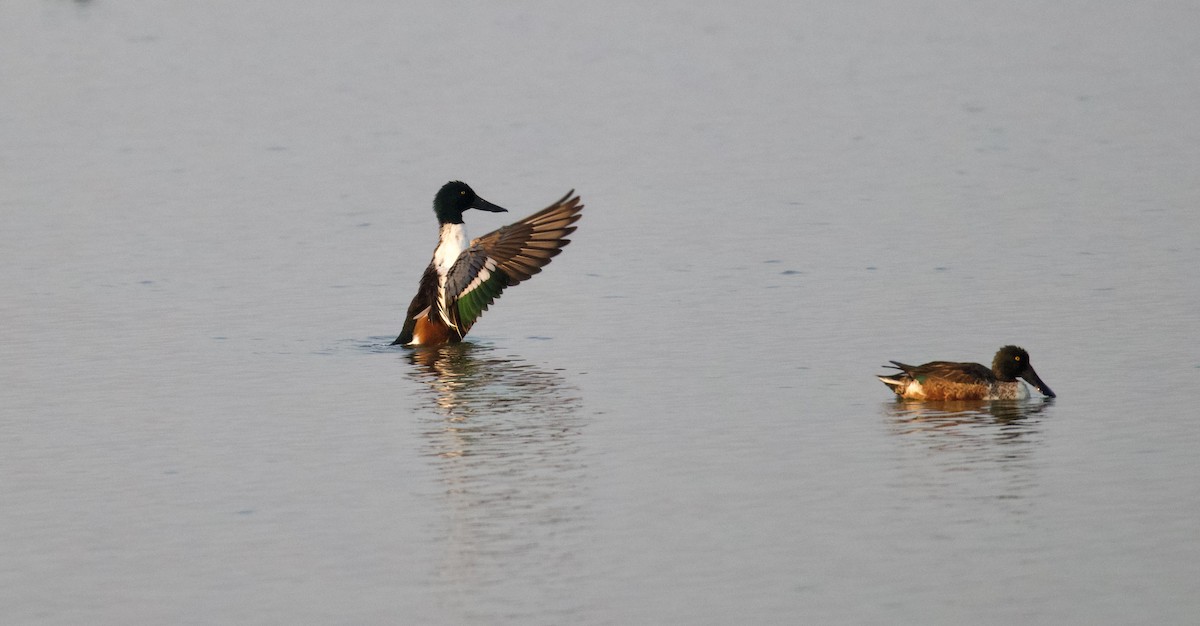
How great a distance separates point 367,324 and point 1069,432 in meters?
6.34

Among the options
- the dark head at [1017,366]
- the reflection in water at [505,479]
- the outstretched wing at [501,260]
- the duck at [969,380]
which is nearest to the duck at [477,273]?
the outstretched wing at [501,260]

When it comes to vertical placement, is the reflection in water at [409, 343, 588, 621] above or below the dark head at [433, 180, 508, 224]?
below

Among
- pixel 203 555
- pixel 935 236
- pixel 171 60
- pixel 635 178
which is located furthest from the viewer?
pixel 171 60

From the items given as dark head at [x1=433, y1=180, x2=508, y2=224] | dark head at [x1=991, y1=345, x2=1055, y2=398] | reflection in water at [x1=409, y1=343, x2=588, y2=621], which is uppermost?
dark head at [x1=433, y1=180, x2=508, y2=224]

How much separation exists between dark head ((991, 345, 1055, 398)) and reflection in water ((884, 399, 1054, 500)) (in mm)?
129

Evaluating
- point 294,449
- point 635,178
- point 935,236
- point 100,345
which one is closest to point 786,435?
point 294,449

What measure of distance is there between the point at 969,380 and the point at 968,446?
117 centimetres

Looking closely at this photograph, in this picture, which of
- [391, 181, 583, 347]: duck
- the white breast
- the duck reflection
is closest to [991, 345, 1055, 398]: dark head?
the duck reflection

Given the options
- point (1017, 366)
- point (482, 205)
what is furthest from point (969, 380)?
point (482, 205)

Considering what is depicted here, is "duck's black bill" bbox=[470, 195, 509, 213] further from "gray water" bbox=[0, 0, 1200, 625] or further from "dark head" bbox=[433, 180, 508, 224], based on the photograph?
"gray water" bbox=[0, 0, 1200, 625]

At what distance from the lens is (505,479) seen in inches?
393

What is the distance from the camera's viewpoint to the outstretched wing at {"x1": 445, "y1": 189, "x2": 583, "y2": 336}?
1458cm

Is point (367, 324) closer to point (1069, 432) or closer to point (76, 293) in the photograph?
point (76, 293)

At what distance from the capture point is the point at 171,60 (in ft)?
104
